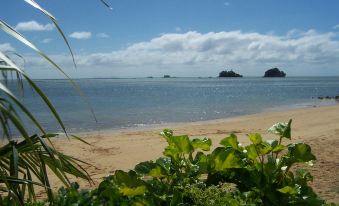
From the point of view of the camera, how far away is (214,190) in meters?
2.24

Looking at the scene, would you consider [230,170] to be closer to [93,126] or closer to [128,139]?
[128,139]

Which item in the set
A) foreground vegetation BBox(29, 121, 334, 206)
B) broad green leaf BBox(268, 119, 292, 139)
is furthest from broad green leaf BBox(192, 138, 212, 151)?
broad green leaf BBox(268, 119, 292, 139)

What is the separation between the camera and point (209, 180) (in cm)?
261

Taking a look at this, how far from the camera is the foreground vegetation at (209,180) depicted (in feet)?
7.30

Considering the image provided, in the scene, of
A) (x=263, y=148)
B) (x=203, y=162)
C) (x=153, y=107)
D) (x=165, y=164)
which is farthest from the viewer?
(x=153, y=107)

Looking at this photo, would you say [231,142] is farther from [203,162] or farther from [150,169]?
[150,169]

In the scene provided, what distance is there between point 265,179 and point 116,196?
0.96m

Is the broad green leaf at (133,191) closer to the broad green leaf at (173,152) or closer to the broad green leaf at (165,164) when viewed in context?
the broad green leaf at (165,164)

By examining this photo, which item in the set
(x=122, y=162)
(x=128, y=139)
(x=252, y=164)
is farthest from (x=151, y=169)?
(x=128, y=139)

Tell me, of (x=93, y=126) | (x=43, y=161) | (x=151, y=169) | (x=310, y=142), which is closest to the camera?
(x=43, y=161)

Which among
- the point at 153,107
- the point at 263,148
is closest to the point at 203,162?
the point at 263,148

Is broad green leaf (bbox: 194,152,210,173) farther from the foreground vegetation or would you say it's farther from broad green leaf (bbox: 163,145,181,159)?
broad green leaf (bbox: 163,145,181,159)

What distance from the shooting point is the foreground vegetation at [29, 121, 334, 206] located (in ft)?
7.30

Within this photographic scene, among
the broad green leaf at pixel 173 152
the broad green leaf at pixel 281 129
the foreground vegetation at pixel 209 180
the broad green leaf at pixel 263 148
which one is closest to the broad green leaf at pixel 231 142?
the foreground vegetation at pixel 209 180
